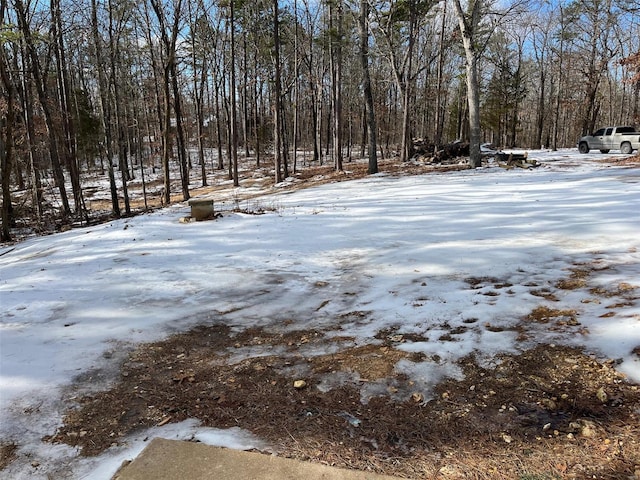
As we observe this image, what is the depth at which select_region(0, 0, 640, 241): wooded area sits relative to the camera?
16.4 metres

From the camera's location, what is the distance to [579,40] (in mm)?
32500

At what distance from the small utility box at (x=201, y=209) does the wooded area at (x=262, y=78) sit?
6.77 meters

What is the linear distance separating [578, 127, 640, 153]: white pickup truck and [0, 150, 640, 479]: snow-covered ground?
1383cm

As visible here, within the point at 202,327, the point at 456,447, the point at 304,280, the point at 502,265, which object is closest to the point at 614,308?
the point at 502,265

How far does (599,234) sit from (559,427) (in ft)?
15.5

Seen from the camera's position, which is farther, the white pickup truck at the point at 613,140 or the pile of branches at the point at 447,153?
the white pickup truck at the point at 613,140

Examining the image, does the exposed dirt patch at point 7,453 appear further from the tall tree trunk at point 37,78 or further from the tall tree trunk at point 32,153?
the tall tree trunk at point 37,78

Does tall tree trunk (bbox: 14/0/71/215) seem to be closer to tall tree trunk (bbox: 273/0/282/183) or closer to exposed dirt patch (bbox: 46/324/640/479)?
tall tree trunk (bbox: 273/0/282/183)

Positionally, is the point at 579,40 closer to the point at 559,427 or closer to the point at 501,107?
the point at 501,107

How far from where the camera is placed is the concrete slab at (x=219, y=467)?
211cm

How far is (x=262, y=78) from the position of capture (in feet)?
111

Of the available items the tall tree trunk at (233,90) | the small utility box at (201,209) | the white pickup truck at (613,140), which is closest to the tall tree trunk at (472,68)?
the white pickup truck at (613,140)

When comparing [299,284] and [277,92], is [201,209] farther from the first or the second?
[277,92]

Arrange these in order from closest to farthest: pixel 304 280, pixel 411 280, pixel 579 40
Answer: pixel 411 280, pixel 304 280, pixel 579 40
